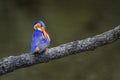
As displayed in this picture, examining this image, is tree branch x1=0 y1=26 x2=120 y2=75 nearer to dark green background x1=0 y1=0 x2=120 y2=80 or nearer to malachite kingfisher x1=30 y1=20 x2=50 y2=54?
malachite kingfisher x1=30 y1=20 x2=50 y2=54

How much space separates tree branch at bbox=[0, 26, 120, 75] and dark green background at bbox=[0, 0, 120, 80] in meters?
1.25

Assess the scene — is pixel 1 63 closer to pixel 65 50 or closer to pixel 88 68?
pixel 65 50

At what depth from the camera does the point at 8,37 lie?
2646mm

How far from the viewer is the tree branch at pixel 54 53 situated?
137 centimetres

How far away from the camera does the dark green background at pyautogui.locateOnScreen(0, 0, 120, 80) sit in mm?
2641

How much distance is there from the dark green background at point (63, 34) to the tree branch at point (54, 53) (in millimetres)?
1252

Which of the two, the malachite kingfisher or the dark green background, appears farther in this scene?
the dark green background

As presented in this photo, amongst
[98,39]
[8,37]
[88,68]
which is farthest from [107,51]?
[98,39]

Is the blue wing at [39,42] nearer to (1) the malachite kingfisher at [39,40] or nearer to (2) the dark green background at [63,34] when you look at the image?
(1) the malachite kingfisher at [39,40]

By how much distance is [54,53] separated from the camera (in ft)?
4.53

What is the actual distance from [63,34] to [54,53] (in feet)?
4.26

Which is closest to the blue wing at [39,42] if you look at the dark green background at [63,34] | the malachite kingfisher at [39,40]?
the malachite kingfisher at [39,40]

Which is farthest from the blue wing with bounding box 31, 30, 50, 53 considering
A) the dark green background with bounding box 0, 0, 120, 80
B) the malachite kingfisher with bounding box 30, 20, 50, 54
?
the dark green background with bounding box 0, 0, 120, 80

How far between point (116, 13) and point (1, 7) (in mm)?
725
